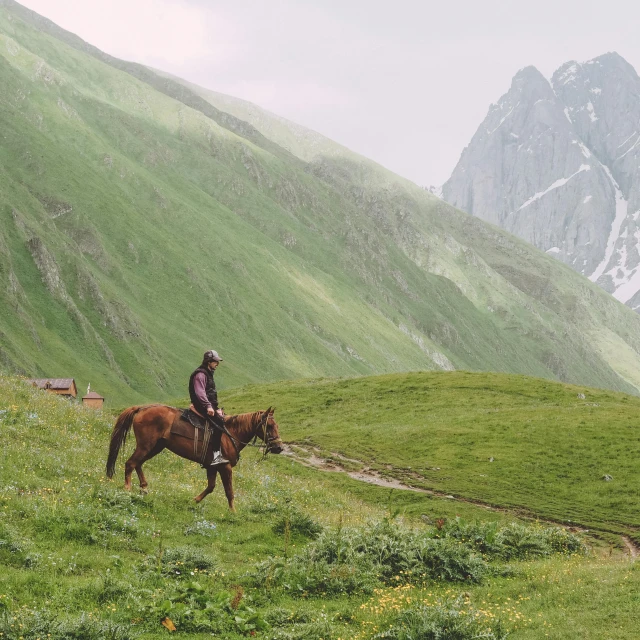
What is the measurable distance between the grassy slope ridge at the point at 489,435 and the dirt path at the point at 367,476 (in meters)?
0.76

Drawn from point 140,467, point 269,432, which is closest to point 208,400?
point 269,432

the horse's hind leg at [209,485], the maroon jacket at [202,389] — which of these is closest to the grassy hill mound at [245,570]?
the horse's hind leg at [209,485]

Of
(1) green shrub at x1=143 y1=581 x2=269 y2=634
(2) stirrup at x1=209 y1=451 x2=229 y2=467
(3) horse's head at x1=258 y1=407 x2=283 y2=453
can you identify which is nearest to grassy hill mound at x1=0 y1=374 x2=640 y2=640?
(1) green shrub at x1=143 y1=581 x2=269 y2=634

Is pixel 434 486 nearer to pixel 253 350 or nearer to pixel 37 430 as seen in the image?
pixel 37 430

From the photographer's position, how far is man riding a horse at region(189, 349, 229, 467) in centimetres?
2105

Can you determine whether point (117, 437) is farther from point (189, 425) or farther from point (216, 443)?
point (216, 443)

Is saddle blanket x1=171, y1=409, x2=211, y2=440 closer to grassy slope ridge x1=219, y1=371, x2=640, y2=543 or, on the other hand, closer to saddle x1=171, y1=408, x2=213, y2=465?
saddle x1=171, y1=408, x2=213, y2=465

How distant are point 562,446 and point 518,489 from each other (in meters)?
9.72

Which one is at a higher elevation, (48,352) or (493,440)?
(493,440)

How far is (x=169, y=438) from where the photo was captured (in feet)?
69.4

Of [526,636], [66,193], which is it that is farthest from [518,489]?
[66,193]

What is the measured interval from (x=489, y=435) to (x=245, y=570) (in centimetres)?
4311

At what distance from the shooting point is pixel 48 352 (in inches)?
5049

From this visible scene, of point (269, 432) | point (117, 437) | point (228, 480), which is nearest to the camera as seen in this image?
point (117, 437)
